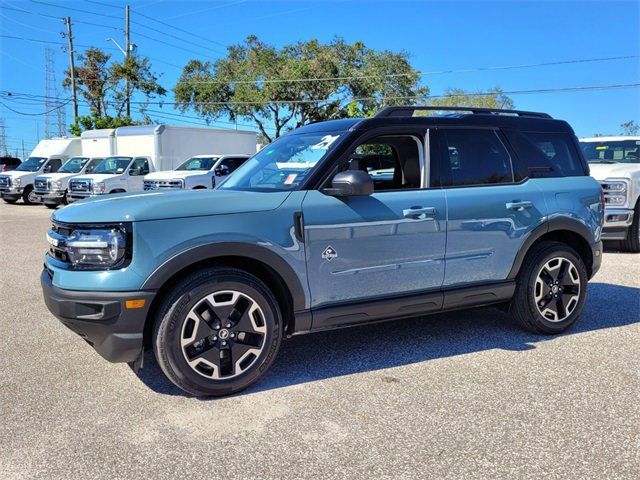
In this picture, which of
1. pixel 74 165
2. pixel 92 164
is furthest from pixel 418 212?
pixel 74 165

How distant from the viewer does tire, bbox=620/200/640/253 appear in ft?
29.8

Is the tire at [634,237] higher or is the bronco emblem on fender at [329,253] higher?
the bronco emblem on fender at [329,253]

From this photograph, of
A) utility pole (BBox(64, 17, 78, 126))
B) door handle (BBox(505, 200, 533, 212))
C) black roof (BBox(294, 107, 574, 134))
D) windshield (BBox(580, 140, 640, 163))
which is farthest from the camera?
utility pole (BBox(64, 17, 78, 126))

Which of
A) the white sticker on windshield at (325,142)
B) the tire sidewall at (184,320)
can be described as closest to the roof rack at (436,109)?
the white sticker on windshield at (325,142)

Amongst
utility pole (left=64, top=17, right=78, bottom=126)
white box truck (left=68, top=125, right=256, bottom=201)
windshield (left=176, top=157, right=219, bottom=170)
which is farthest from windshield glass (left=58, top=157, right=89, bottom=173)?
utility pole (left=64, top=17, right=78, bottom=126)

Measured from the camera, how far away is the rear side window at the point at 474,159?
4.38 metres

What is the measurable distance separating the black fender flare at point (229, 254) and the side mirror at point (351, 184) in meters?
0.61

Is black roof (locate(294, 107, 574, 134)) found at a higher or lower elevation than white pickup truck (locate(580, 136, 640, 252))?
higher

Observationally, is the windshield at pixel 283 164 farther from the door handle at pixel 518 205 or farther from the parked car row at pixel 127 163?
the parked car row at pixel 127 163

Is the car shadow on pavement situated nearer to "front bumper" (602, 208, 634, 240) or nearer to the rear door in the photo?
the rear door

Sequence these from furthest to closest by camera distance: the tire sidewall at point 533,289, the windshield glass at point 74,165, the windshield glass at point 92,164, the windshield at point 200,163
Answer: the windshield glass at point 74,165 < the windshield glass at point 92,164 < the windshield at point 200,163 < the tire sidewall at point 533,289

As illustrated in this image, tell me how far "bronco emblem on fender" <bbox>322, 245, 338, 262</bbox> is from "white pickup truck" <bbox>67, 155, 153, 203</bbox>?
584 inches

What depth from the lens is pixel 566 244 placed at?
4910 mm

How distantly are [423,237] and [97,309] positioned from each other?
2.29 meters
